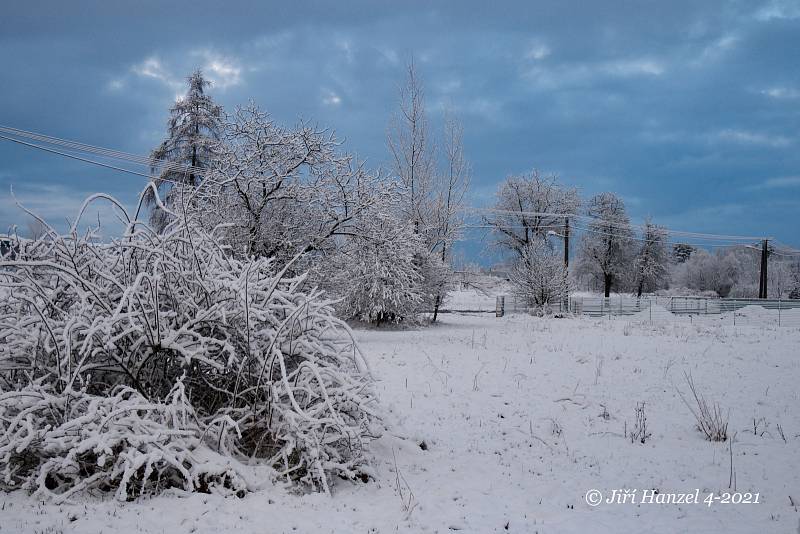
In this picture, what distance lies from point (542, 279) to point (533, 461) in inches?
895

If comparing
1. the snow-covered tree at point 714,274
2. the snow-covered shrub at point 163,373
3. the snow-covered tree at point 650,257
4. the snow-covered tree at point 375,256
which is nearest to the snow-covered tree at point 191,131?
the snow-covered tree at point 375,256

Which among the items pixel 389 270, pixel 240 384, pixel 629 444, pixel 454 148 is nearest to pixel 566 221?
pixel 454 148

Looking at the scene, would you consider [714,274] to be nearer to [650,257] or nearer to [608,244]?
[650,257]

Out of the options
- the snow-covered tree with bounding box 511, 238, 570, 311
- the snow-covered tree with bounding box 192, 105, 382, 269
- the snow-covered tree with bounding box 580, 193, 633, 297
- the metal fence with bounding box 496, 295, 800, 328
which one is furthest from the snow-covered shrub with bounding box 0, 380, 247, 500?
the snow-covered tree with bounding box 580, 193, 633, 297

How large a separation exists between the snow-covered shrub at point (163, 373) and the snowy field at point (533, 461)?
0.92ft

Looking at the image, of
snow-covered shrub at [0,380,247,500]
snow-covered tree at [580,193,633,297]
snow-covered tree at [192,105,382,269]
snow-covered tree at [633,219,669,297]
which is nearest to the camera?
snow-covered shrub at [0,380,247,500]

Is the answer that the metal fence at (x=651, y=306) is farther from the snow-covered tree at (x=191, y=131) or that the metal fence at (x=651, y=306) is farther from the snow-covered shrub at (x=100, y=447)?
the snow-covered shrub at (x=100, y=447)

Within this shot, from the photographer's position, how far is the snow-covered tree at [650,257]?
43562 mm

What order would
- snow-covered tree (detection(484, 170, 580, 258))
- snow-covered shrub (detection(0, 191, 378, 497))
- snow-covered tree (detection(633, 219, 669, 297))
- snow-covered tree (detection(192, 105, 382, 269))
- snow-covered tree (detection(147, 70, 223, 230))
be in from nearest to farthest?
snow-covered shrub (detection(0, 191, 378, 497)), snow-covered tree (detection(192, 105, 382, 269)), snow-covered tree (detection(147, 70, 223, 230)), snow-covered tree (detection(484, 170, 580, 258)), snow-covered tree (detection(633, 219, 669, 297))

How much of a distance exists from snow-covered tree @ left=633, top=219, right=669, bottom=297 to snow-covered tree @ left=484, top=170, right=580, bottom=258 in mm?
7170

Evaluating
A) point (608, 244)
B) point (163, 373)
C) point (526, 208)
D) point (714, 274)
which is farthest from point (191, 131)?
point (714, 274)

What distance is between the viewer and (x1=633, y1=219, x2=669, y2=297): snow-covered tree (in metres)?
43.6

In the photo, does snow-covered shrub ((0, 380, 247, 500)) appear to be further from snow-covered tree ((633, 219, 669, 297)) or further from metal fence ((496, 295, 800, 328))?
snow-covered tree ((633, 219, 669, 297))

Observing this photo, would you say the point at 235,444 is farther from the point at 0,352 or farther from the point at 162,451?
the point at 0,352
